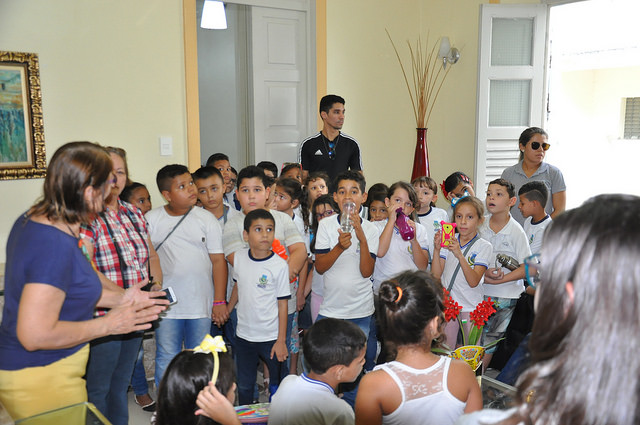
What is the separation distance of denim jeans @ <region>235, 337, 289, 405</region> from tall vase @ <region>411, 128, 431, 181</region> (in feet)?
11.4

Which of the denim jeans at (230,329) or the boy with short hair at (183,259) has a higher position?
the boy with short hair at (183,259)

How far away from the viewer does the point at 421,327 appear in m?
1.66

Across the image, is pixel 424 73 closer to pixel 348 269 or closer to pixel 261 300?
pixel 348 269

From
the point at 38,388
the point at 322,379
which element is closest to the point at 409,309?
the point at 322,379

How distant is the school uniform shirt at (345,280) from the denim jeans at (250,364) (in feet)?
1.21

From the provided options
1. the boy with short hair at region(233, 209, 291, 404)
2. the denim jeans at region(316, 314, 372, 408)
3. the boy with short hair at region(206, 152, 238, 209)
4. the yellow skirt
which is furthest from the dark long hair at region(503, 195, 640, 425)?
the boy with short hair at region(206, 152, 238, 209)

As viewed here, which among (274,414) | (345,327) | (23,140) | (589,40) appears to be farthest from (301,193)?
(589,40)

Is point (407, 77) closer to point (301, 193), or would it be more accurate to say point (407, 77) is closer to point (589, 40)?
point (301, 193)

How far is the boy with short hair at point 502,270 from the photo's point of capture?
3.02m

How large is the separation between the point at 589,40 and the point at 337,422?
1134 centimetres

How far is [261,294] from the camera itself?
101 inches

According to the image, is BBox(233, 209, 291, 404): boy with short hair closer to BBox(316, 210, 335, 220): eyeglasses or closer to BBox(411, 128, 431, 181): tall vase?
BBox(316, 210, 335, 220): eyeglasses

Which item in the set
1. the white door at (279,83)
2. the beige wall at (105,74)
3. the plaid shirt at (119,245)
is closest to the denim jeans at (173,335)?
the plaid shirt at (119,245)

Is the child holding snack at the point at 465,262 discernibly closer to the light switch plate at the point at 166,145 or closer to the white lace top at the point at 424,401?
the white lace top at the point at 424,401
